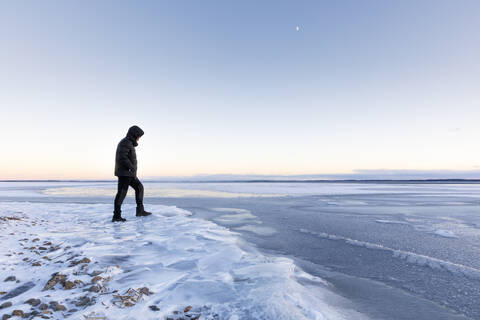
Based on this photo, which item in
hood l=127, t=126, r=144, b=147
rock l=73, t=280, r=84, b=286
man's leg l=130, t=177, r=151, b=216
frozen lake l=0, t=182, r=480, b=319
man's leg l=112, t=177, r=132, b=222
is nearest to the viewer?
frozen lake l=0, t=182, r=480, b=319

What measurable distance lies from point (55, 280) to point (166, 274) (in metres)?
0.95

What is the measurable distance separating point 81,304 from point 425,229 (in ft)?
18.7

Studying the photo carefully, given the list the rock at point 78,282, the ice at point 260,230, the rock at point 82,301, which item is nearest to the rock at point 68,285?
the rock at point 78,282

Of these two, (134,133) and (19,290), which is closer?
(19,290)

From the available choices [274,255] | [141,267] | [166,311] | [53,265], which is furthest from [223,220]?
[166,311]

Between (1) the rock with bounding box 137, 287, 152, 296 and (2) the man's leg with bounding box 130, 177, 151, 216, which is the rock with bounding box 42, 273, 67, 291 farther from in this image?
(2) the man's leg with bounding box 130, 177, 151, 216

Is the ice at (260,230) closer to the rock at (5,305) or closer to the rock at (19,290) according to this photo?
the rock at (19,290)

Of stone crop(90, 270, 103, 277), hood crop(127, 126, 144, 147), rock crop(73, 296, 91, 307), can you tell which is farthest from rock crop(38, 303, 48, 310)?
hood crop(127, 126, 144, 147)

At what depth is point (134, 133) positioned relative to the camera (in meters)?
5.85

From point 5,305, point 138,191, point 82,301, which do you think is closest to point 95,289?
point 82,301

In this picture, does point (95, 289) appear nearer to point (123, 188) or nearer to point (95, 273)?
point (95, 273)

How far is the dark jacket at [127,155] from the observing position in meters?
5.63

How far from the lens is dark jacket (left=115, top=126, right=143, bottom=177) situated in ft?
18.5

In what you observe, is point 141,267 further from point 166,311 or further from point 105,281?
point 166,311
